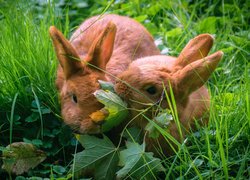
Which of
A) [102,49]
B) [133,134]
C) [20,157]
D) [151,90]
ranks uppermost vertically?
[102,49]

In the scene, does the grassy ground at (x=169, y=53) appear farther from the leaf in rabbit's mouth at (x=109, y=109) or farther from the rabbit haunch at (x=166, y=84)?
the leaf in rabbit's mouth at (x=109, y=109)

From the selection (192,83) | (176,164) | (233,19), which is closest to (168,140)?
(176,164)

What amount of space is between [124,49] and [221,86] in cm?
72

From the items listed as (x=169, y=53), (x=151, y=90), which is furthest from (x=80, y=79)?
(x=169, y=53)

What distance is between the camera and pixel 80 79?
3541 millimetres

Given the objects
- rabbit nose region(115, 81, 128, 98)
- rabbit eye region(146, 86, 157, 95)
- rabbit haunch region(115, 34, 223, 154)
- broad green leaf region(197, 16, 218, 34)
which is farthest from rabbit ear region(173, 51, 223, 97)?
broad green leaf region(197, 16, 218, 34)

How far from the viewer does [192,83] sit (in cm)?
331

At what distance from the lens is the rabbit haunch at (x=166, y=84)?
129 inches

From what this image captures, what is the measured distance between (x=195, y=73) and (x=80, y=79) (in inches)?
28.1

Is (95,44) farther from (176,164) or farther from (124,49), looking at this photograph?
(176,164)

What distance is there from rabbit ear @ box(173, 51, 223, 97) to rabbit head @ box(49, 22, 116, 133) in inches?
19.5

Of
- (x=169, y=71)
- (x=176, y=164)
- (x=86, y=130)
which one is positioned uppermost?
(x=169, y=71)

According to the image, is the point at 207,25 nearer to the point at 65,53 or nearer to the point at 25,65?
the point at 25,65

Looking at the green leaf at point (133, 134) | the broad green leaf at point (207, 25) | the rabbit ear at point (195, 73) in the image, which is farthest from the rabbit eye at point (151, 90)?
the broad green leaf at point (207, 25)
